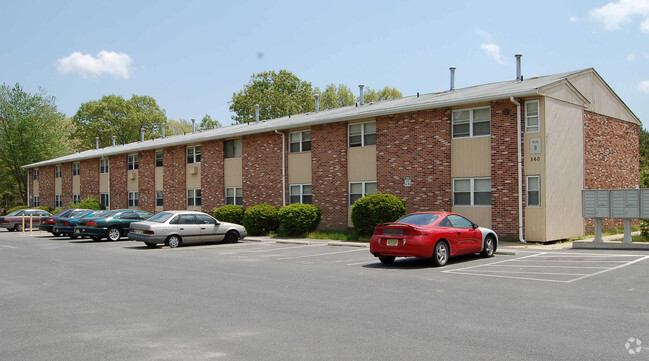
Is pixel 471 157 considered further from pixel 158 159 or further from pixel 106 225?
pixel 158 159

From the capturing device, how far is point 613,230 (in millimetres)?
23750

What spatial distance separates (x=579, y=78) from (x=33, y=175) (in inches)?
1994

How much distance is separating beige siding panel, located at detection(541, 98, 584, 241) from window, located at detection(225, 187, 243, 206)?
1680cm

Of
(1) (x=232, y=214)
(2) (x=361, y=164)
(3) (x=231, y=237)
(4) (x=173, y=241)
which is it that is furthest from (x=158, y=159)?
(2) (x=361, y=164)

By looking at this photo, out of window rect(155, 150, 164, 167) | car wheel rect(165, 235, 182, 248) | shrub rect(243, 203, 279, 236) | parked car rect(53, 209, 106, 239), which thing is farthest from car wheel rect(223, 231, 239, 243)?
window rect(155, 150, 164, 167)

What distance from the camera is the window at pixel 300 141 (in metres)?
27.1

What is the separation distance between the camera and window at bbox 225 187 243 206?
30703mm

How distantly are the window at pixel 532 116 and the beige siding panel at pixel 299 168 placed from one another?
10724 millimetres

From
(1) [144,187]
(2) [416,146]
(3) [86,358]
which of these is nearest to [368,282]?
(3) [86,358]

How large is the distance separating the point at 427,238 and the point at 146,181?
28.9m

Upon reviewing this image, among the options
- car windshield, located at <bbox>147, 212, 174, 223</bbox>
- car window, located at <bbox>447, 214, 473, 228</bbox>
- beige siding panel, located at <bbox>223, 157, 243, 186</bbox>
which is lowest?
car windshield, located at <bbox>147, 212, 174, 223</bbox>

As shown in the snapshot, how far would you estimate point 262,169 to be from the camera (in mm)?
29188

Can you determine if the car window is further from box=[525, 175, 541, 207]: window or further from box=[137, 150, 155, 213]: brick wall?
box=[137, 150, 155, 213]: brick wall

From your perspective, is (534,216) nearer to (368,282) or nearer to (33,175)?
(368,282)
